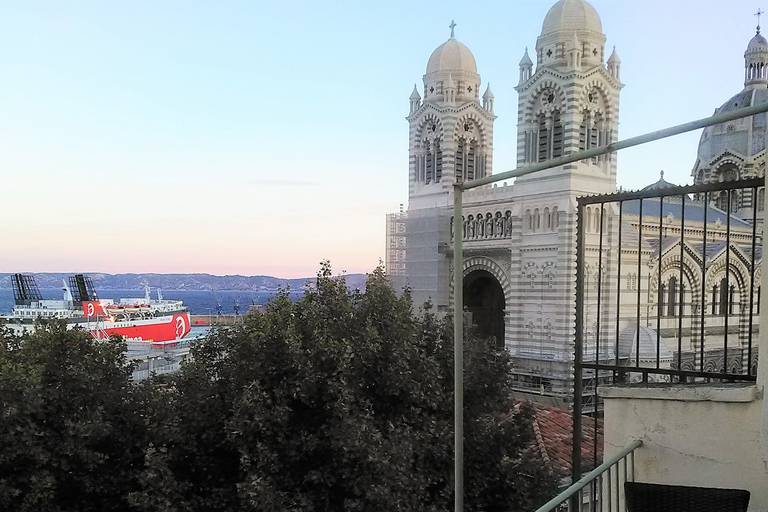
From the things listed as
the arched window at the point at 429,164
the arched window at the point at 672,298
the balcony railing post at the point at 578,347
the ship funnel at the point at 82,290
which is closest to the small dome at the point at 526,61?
the arched window at the point at 429,164

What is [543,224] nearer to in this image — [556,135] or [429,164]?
[556,135]

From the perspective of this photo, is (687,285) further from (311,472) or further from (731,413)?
(731,413)

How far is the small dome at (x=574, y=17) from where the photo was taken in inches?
1018

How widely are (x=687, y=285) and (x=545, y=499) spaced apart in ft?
65.2

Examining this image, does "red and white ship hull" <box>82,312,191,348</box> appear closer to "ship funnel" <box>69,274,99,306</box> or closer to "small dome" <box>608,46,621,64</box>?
"ship funnel" <box>69,274,99,306</box>

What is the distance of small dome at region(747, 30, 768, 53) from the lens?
39.8 metres

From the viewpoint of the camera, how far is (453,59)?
31.2 m

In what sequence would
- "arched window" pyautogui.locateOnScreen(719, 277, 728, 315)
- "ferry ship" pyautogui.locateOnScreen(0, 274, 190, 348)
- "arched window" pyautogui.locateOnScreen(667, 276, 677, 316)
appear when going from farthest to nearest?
"ferry ship" pyautogui.locateOnScreen(0, 274, 190, 348) < "arched window" pyautogui.locateOnScreen(667, 276, 677, 316) < "arched window" pyautogui.locateOnScreen(719, 277, 728, 315)

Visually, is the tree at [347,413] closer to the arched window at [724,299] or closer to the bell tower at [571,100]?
the arched window at [724,299]

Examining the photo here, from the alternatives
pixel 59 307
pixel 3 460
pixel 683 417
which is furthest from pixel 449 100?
pixel 59 307

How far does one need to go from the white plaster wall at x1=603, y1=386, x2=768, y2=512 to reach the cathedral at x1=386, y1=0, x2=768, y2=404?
786 inches

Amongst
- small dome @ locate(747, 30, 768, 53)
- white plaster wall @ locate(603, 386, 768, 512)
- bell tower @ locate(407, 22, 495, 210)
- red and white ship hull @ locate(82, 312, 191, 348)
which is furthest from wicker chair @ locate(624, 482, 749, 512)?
small dome @ locate(747, 30, 768, 53)

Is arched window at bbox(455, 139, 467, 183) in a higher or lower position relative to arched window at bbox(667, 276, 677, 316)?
higher

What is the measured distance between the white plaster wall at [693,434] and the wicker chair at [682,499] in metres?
0.38
